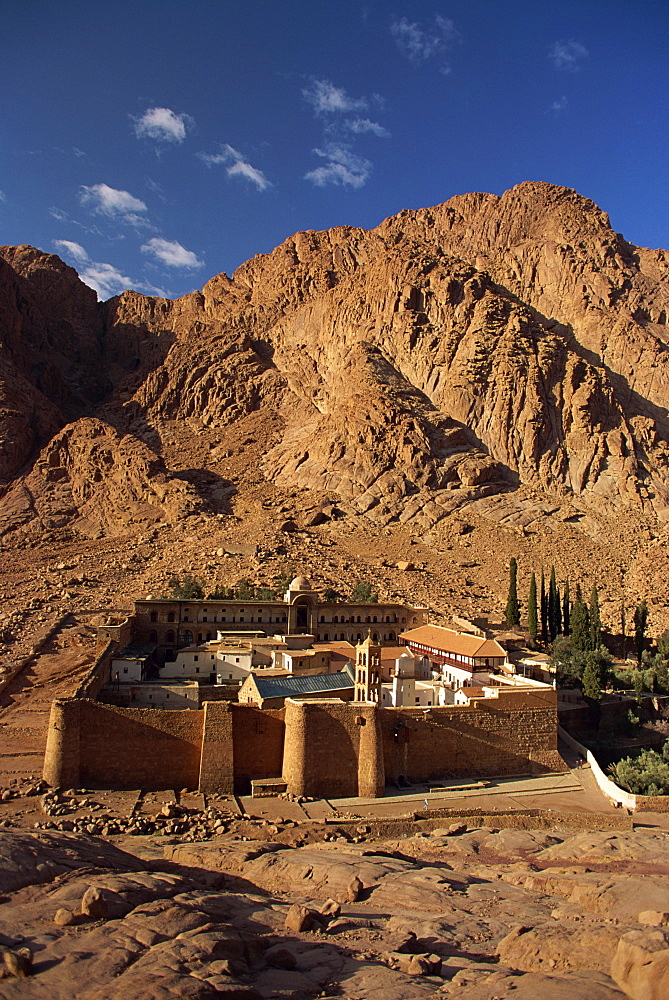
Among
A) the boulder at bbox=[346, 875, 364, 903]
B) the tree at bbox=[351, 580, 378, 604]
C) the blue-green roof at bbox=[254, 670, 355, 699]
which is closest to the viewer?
the boulder at bbox=[346, 875, 364, 903]

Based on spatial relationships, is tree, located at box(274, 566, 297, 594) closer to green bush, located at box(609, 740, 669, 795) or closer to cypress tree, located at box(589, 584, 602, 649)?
cypress tree, located at box(589, 584, 602, 649)

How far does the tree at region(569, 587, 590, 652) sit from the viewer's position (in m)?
38.7

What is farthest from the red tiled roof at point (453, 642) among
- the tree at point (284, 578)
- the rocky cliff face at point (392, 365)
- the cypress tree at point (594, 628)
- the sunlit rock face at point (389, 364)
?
the sunlit rock face at point (389, 364)

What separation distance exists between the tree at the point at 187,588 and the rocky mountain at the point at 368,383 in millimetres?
14226

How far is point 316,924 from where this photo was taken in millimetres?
11961

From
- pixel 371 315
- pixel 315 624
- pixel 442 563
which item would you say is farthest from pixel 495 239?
pixel 315 624

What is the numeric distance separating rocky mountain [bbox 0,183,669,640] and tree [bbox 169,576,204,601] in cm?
1423

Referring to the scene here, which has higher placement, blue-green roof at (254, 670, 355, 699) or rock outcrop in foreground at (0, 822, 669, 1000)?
blue-green roof at (254, 670, 355, 699)

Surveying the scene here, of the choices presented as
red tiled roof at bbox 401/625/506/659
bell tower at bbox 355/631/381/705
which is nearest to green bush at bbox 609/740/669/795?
red tiled roof at bbox 401/625/506/659

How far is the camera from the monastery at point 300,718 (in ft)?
72.2

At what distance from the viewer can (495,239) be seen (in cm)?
10581

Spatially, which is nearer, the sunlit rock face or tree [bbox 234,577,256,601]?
tree [bbox 234,577,256,601]

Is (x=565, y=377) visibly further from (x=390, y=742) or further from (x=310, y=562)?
(x=390, y=742)

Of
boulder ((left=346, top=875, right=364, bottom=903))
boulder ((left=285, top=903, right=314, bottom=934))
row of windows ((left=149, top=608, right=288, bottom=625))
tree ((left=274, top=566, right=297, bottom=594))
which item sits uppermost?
tree ((left=274, top=566, right=297, bottom=594))
